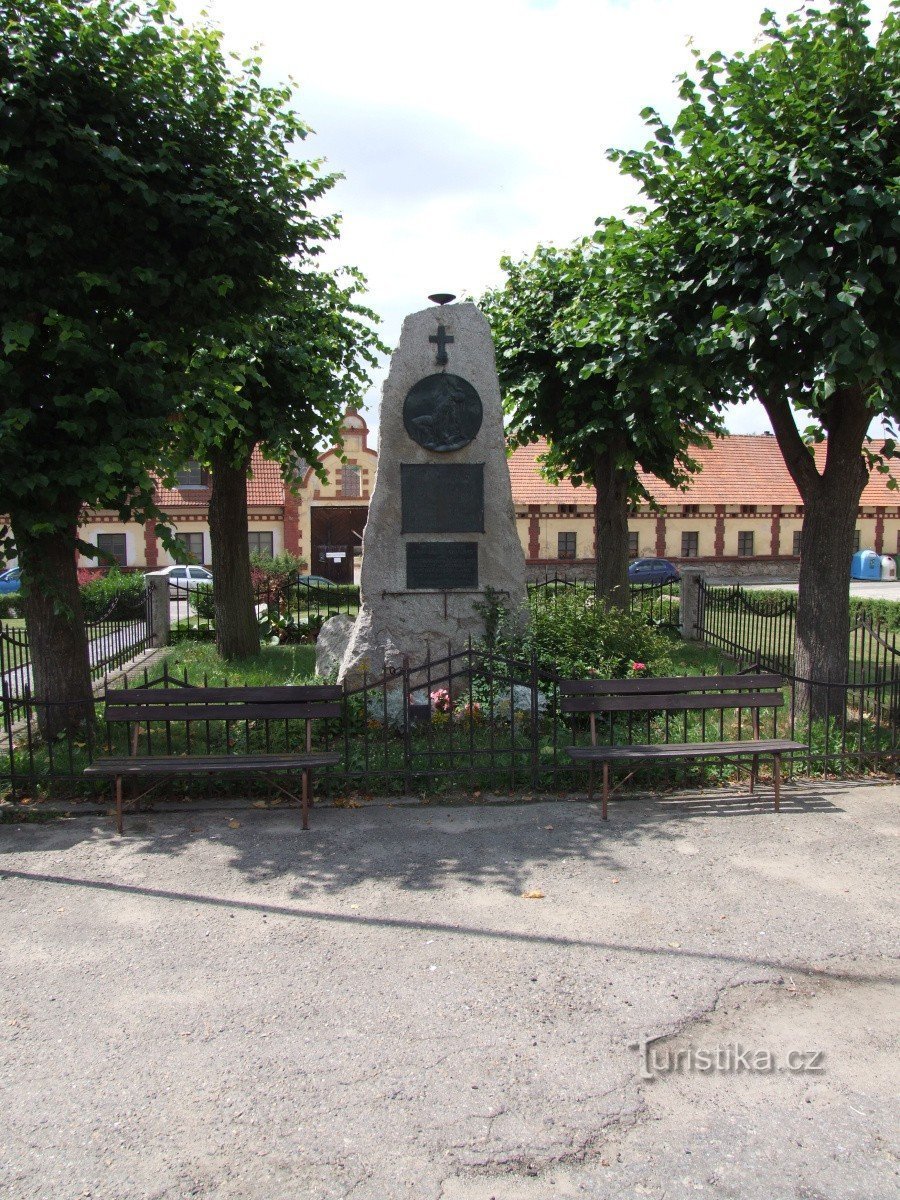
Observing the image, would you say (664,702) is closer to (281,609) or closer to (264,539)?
(281,609)

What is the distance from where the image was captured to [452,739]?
21.5ft

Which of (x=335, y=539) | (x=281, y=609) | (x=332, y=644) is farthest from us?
(x=335, y=539)

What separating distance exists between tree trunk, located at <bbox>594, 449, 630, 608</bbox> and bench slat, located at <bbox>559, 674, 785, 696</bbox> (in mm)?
6599

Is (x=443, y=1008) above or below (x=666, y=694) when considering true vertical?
below

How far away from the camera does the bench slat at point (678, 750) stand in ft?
19.5

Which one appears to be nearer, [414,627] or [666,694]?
[666,694]

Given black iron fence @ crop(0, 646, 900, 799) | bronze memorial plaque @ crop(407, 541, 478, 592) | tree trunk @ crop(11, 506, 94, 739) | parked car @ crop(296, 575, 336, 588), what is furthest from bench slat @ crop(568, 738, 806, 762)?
parked car @ crop(296, 575, 336, 588)

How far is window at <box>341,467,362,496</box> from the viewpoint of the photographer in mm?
35625

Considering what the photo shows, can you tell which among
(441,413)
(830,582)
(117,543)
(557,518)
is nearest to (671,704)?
(830,582)

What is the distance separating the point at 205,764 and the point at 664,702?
10.8ft

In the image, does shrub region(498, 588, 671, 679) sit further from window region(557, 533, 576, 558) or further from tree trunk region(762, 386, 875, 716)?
window region(557, 533, 576, 558)

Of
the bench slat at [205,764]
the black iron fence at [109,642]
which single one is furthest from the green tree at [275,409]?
the bench slat at [205,764]

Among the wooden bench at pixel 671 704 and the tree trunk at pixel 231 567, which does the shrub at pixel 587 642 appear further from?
the tree trunk at pixel 231 567

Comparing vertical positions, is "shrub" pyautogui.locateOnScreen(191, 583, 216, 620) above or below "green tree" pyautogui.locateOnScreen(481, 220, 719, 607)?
below
